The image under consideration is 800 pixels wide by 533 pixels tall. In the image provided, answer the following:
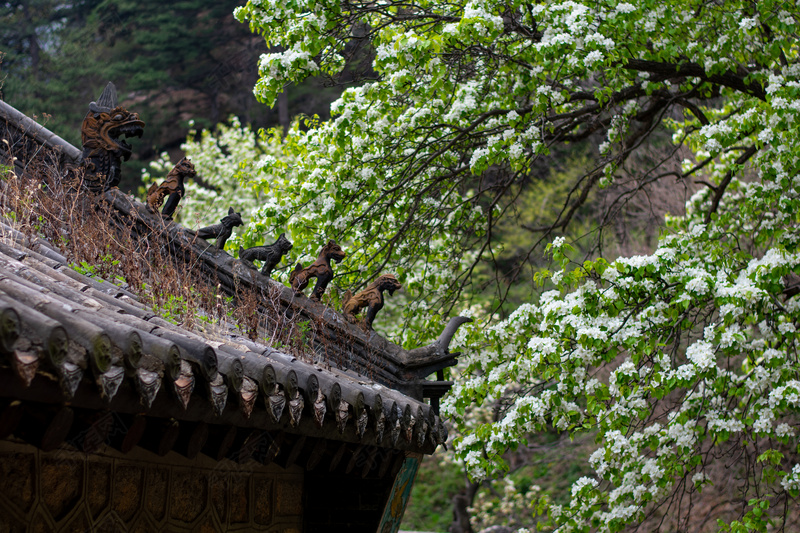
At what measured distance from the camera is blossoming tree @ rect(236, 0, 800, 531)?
5.75 metres

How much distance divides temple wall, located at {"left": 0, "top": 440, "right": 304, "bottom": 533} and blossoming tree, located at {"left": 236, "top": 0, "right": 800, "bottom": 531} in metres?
2.50

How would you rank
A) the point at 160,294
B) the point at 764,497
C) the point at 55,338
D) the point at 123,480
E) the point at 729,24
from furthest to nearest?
1. the point at 729,24
2. the point at 764,497
3. the point at 160,294
4. the point at 123,480
5. the point at 55,338

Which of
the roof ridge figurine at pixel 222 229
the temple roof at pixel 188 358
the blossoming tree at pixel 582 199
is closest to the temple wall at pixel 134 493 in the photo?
the temple roof at pixel 188 358

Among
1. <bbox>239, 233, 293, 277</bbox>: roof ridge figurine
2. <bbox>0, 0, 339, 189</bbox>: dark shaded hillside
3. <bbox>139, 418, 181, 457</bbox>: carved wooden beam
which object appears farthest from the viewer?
<bbox>0, 0, 339, 189</bbox>: dark shaded hillside

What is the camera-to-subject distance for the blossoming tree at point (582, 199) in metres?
5.75

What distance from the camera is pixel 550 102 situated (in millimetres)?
7391

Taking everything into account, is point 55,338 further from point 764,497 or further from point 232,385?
point 764,497

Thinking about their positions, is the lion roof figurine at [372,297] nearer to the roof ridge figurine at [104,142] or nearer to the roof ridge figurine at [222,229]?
the roof ridge figurine at [222,229]

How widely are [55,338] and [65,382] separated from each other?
13 centimetres

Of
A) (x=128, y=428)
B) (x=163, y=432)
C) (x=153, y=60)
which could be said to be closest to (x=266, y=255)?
(x=163, y=432)

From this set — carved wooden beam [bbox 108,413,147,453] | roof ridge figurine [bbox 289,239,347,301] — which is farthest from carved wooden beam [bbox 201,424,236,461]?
roof ridge figurine [bbox 289,239,347,301]

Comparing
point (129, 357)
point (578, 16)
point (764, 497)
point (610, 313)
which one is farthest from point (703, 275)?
point (129, 357)

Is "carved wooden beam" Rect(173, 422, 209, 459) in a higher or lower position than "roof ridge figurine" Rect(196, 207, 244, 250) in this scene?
lower

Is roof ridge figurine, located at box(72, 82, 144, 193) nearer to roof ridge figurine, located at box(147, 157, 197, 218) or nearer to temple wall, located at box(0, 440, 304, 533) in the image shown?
Result: roof ridge figurine, located at box(147, 157, 197, 218)
